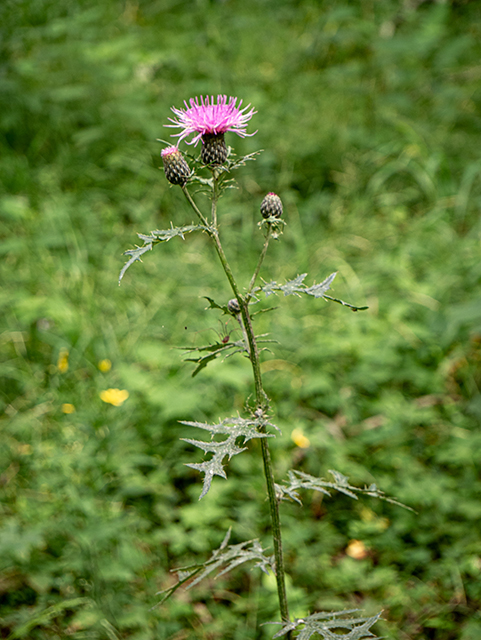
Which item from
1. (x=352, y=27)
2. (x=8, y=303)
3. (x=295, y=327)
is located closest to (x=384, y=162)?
(x=352, y=27)

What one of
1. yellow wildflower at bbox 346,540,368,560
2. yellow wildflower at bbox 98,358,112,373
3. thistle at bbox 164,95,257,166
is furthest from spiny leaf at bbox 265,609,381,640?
yellow wildflower at bbox 98,358,112,373

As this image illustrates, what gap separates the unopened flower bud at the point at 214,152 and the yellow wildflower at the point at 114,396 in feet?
4.32

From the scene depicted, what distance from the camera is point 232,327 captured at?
269cm

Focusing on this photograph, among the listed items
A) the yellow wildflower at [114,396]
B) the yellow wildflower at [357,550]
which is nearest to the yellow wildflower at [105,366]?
the yellow wildflower at [114,396]

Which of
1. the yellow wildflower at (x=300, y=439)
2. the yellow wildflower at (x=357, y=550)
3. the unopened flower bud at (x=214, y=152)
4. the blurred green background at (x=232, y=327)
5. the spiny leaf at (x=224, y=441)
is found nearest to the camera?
the spiny leaf at (x=224, y=441)

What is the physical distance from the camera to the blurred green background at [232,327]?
161cm

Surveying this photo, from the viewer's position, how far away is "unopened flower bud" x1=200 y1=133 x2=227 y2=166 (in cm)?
82

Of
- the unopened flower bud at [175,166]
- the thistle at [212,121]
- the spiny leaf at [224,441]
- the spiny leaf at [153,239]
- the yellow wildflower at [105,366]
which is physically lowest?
the spiny leaf at [224,441]

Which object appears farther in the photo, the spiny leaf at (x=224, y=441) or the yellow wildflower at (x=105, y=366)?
the yellow wildflower at (x=105, y=366)

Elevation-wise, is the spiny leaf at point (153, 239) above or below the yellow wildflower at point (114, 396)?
below

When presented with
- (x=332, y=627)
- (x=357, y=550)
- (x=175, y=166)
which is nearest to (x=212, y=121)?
(x=175, y=166)

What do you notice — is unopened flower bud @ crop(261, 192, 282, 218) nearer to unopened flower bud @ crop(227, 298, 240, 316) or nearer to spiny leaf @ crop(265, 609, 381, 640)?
unopened flower bud @ crop(227, 298, 240, 316)

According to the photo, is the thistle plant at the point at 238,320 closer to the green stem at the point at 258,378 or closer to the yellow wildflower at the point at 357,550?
the green stem at the point at 258,378

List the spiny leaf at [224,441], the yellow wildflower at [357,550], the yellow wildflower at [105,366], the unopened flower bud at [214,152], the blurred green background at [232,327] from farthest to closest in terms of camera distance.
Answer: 1. the yellow wildflower at [105,366]
2. the yellow wildflower at [357,550]
3. the blurred green background at [232,327]
4. the unopened flower bud at [214,152]
5. the spiny leaf at [224,441]
